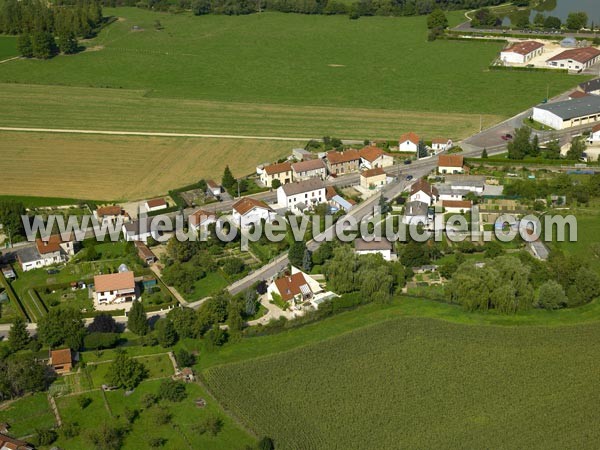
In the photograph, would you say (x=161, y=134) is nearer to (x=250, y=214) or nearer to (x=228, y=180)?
(x=228, y=180)

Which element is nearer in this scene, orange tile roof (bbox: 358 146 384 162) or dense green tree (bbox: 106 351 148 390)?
dense green tree (bbox: 106 351 148 390)

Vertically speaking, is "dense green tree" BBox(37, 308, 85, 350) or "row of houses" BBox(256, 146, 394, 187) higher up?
"row of houses" BBox(256, 146, 394, 187)

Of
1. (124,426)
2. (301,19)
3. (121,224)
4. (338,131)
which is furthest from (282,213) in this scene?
(301,19)

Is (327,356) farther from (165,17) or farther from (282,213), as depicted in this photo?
(165,17)

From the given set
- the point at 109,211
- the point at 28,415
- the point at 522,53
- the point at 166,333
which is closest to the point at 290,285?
the point at 166,333

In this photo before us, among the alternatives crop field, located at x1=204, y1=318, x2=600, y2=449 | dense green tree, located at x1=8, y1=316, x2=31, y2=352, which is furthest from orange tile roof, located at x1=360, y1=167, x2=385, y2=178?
dense green tree, located at x1=8, y1=316, x2=31, y2=352

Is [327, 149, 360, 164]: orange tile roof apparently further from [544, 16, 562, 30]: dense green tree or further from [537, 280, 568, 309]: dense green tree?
[544, 16, 562, 30]: dense green tree
